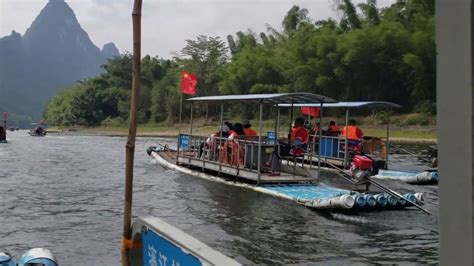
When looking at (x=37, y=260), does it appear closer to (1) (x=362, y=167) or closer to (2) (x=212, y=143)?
(1) (x=362, y=167)

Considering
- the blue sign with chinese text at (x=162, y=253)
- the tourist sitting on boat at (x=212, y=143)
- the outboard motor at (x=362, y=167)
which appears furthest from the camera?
the tourist sitting on boat at (x=212, y=143)

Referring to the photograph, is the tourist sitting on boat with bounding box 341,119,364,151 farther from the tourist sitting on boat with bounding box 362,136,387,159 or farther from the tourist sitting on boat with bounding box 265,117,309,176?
the tourist sitting on boat with bounding box 265,117,309,176

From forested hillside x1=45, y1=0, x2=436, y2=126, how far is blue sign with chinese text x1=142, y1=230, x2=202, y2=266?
65.0 feet

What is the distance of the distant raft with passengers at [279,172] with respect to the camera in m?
8.91

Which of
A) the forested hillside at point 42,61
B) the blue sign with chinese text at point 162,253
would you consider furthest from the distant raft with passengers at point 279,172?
the forested hillside at point 42,61

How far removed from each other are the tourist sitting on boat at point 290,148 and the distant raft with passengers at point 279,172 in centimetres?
3

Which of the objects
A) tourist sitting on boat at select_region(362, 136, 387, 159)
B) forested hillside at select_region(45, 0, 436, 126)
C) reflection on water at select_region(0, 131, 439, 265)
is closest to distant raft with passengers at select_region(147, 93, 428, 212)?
reflection on water at select_region(0, 131, 439, 265)

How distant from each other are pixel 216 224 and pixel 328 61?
28.9 meters

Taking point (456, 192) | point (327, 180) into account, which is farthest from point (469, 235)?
point (327, 180)

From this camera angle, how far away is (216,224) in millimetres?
8391

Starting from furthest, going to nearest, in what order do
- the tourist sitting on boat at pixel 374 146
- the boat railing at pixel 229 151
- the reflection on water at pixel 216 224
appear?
1. the tourist sitting on boat at pixel 374 146
2. the boat railing at pixel 229 151
3. the reflection on water at pixel 216 224

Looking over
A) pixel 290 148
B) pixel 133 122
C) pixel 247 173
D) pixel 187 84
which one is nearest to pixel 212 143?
pixel 247 173

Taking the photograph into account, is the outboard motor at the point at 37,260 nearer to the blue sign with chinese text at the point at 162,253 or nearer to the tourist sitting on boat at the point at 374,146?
the blue sign with chinese text at the point at 162,253

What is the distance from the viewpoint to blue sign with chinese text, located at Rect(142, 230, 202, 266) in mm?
2125
